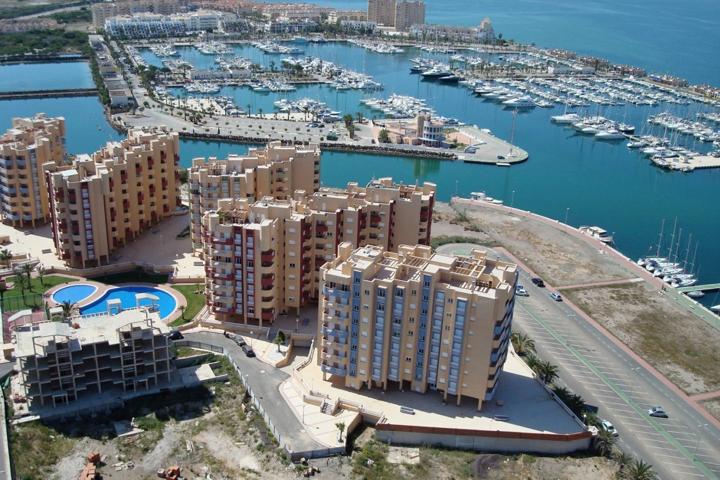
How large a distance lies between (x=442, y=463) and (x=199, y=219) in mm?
35311

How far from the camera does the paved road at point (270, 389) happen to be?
42528 millimetres

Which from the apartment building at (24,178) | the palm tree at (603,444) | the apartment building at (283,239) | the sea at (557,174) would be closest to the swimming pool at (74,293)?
the apartment building at (283,239)

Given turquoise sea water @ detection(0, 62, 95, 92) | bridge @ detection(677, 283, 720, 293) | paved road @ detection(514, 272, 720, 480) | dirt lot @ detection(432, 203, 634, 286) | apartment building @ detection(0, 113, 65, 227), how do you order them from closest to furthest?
paved road @ detection(514, 272, 720, 480), bridge @ detection(677, 283, 720, 293), dirt lot @ detection(432, 203, 634, 286), apartment building @ detection(0, 113, 65, 227), turquoise sea water @ detection(0, 62, 95, 92)

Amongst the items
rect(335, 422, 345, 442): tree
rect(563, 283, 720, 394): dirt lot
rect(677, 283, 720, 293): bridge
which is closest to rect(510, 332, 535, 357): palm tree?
rect(563, 283, 720, 394): dirt lot

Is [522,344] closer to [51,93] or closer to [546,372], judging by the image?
[546,372]

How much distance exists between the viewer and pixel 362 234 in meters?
59.6

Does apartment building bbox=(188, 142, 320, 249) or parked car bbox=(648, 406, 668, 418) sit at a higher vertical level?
apartment building bbox=(188, 142, 320, 249)

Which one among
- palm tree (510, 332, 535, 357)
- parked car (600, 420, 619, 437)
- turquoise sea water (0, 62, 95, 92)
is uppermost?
turquoise sea water (0, 62, 95, 92)

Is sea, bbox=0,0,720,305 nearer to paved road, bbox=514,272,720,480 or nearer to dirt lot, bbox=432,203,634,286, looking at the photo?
dirt lot, bbox=432,203,634,286

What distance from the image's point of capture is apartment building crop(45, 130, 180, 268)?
62.1m

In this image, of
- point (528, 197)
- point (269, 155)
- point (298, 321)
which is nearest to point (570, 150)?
point (528, 197)

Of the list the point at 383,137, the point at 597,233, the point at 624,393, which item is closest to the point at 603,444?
the point at 624,393

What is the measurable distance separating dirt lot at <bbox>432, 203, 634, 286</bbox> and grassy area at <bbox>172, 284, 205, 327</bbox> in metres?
29.2

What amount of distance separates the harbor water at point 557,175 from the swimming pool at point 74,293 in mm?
46517
